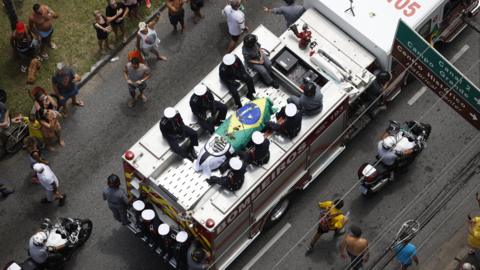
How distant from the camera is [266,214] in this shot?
21938mm

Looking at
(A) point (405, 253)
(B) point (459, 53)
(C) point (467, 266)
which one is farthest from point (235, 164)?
(B) point (459, 53)

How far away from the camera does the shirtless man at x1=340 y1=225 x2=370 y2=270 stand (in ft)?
68.9

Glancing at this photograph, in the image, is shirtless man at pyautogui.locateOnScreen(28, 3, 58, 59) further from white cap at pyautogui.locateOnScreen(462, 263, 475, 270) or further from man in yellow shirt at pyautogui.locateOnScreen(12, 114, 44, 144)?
white cap at pyautogui.locateOnScreen(462, 263, 475, 270)

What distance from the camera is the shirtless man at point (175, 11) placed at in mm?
24844

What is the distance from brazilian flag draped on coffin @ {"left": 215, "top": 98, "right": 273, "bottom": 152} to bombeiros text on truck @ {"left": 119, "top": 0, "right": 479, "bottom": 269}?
0.07 feet

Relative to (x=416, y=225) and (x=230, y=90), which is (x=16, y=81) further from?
(x=416, y=225)

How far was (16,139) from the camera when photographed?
2370 centimetres

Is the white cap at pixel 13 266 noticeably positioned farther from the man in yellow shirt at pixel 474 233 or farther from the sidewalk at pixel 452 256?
the man in yellow shirt at pixel 474 233

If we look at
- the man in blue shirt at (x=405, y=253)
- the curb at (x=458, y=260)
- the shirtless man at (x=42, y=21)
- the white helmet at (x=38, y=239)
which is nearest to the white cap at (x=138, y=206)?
the white helmet at (x=38, y=239)

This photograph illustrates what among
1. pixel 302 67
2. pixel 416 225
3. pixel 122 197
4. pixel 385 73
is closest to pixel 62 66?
pixel 122 197

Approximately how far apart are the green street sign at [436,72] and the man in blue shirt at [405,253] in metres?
2.96

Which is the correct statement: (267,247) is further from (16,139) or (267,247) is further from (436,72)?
(16,139)

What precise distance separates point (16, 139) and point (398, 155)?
8.99 m

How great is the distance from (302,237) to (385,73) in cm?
417
